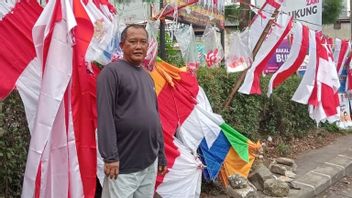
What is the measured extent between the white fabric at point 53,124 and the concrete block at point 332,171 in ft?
14.8

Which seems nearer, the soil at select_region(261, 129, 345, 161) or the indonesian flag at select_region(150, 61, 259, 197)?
the indonesian flag at select_region(150, 61, 259, 197)

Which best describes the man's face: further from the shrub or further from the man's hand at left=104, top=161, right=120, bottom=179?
the shrub

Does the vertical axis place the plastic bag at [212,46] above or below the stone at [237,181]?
above

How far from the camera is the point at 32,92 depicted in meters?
3.23

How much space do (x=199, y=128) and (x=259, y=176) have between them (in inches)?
51.5

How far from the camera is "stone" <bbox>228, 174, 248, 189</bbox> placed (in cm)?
513

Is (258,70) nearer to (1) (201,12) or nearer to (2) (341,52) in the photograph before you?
(1) (201,12)

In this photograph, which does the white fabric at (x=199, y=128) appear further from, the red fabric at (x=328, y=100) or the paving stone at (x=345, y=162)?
the paving stone at (x=345, y=162)

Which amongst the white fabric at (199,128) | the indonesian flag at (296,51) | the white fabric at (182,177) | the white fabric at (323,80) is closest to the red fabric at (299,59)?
the indonesian flag at (296,51)

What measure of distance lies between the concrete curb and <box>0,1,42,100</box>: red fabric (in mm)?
3669

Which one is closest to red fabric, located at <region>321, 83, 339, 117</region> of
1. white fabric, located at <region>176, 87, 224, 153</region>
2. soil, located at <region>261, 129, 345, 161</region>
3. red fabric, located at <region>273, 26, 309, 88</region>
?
red fabric, located at <region>273, 26, 309, 88</region>

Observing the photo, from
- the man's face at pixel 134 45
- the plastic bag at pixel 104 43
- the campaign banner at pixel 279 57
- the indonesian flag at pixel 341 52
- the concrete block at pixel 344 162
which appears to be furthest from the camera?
the campaign banner at pixel 279 57

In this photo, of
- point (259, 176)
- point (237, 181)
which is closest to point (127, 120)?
point (237, 181)

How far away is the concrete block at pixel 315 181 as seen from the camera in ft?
19.5
